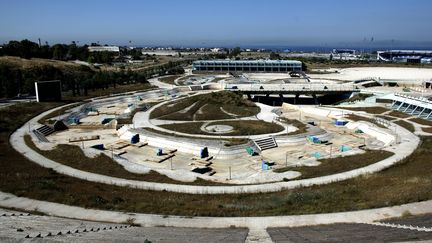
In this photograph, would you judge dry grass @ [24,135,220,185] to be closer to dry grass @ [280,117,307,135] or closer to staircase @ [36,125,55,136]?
staircase @ [36,125,55,136]

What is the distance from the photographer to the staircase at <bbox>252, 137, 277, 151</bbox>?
143 ft

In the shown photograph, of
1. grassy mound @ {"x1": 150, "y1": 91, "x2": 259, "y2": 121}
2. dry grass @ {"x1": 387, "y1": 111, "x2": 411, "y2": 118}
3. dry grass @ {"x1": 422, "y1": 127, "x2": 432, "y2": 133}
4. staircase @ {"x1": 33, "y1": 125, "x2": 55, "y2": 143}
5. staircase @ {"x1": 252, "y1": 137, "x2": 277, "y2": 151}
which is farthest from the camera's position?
grassy mound @ {"x1": 150, "y1": 91, "x2": 259, "y2": 121}

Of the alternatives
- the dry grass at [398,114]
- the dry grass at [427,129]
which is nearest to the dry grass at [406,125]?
the dry grass at [427,129]

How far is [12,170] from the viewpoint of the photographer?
3183cm

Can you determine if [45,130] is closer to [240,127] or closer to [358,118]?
[240,127]

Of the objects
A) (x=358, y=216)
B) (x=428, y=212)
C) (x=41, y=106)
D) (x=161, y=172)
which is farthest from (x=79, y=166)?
(x=41, y=106)

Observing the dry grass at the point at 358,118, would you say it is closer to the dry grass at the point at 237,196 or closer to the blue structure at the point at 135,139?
the dry grass at the point at 237,196

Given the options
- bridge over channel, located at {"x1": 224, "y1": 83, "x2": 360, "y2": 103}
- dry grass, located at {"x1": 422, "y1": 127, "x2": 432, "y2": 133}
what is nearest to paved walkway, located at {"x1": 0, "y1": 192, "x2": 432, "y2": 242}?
dry grass, located at {"x1": 422, "y1": 127, "x2": 432, "y2": 133}

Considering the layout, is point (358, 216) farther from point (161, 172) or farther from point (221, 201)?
point (161, 172)

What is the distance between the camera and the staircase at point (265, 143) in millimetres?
43612

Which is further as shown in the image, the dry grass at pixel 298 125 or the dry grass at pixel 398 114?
the dry grass at pixel 398 114

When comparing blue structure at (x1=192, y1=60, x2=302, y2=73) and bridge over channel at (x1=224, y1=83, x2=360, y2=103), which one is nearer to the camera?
bridge over channel at (x1=224, y1=83, x2=360, y2=103)

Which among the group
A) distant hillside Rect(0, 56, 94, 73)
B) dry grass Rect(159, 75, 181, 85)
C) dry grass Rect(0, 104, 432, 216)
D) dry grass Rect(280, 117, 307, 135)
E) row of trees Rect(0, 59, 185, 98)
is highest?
distant hillside Rect(0, 56, 94, 73)

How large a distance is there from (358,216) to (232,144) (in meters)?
22.4
